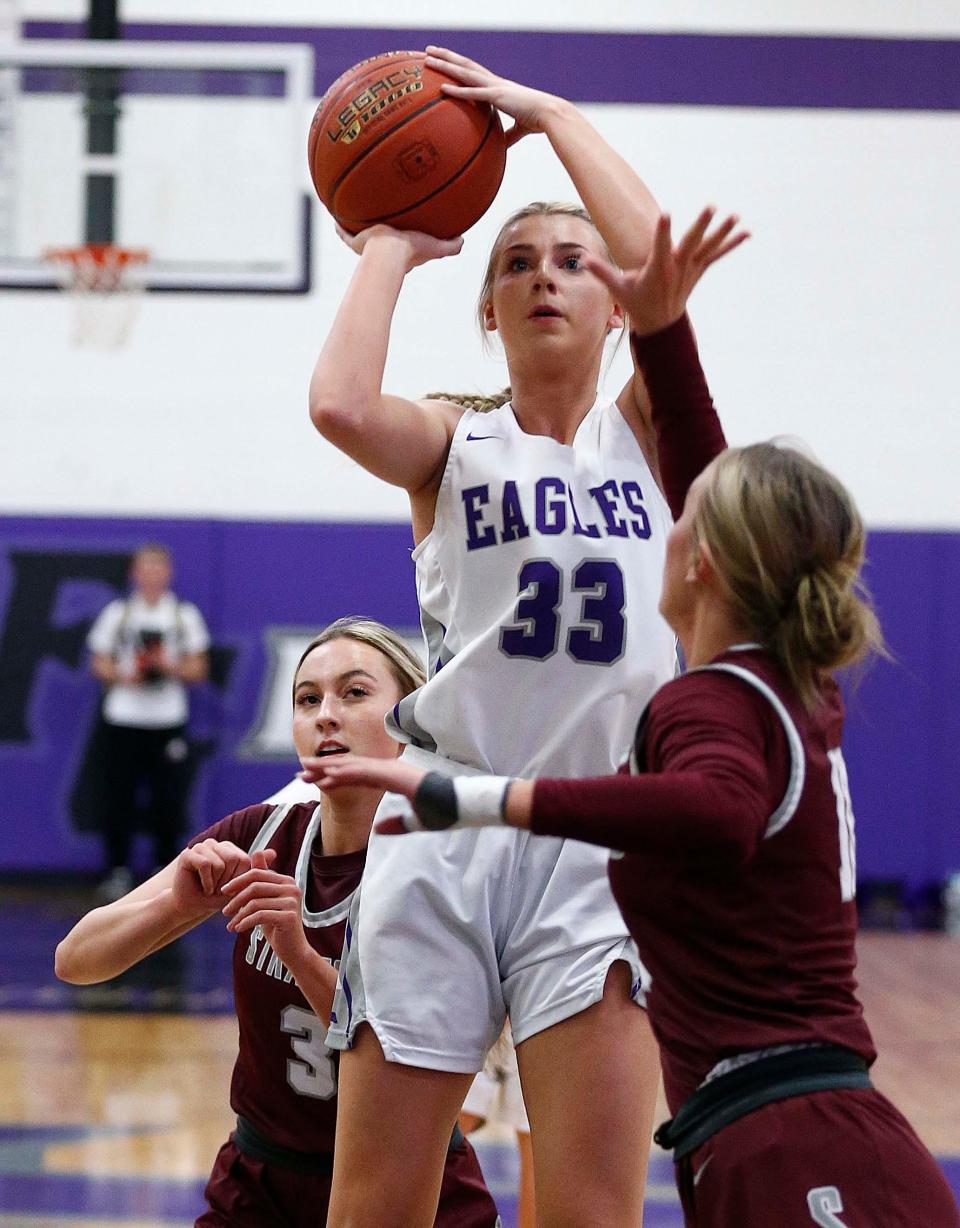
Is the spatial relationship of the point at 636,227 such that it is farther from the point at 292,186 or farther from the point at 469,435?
the point at 292,186

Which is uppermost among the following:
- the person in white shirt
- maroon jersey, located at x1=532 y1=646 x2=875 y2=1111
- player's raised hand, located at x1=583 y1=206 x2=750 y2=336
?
player's raised hand, located at x1=583 y1=206 x2=750 y2=336

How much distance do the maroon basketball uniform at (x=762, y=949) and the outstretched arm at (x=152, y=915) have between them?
727 mm

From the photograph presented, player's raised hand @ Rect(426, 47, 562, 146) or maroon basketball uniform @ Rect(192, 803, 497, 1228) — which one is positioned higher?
player's raised hand @ Rect(426, 47, 562, 146)

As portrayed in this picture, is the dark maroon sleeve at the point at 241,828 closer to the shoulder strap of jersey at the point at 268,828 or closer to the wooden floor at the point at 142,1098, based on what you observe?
the shoulder strap of jersey at the point at 268,828

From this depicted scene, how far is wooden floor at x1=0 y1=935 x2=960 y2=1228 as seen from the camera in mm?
4133

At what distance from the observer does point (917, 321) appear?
357 inches

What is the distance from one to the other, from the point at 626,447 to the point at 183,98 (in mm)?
5616

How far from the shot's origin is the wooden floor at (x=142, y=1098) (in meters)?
4.13

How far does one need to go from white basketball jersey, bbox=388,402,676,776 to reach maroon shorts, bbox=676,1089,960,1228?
0.70 m

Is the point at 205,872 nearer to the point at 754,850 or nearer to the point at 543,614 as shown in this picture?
the point at 543,614

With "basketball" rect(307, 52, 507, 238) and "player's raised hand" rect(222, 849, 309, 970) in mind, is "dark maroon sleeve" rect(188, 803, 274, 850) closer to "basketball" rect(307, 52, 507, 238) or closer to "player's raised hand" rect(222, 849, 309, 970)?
"player's raised hand" rect(222, 849, 309, 970)

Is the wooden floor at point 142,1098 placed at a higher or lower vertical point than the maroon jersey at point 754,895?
lower

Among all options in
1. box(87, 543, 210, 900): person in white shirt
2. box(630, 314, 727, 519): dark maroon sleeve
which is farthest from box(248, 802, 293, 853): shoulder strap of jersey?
box(87, 543, 210, 900): person in white shirt

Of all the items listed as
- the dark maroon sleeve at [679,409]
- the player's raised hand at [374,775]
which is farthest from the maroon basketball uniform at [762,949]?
the dark maroon sleeve at [679,409]
